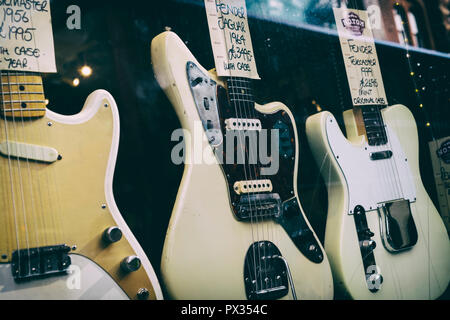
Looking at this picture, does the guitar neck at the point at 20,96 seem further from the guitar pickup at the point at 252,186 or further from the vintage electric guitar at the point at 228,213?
the guitar pickup at the point at 252,186

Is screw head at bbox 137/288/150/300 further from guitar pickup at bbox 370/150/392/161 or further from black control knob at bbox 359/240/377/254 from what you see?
guitar pickup at bbox 370/150/392/161

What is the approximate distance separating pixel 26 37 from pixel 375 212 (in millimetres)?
1058

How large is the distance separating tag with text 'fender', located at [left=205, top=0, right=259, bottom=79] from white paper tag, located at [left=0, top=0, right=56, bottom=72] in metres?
0.43

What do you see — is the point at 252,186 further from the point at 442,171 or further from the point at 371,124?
the point at 442,171

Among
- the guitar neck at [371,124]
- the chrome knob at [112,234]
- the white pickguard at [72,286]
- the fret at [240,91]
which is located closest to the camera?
the white pickguard at [72,286]

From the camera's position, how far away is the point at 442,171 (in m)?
1.40

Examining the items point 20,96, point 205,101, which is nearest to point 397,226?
point 205,101

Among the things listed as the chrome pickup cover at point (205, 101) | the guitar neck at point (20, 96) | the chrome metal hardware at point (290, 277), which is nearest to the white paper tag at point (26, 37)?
the guitar neck at point (20, 96)

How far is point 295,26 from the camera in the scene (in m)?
1.42

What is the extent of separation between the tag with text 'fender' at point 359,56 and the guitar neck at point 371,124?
27 millimetres

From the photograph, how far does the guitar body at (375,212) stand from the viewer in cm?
116

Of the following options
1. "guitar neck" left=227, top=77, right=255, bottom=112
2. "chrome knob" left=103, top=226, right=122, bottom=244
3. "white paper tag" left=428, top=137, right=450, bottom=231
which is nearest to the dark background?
"white paper tag" left=428, top=137, right=450, bottom=231
